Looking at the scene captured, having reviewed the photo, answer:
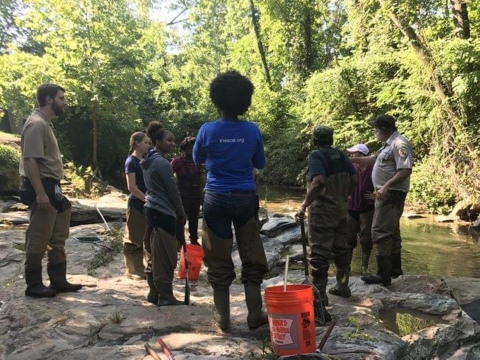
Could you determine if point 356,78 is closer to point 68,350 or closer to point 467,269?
point 467,269

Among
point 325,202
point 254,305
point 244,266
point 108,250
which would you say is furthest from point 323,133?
point 108,250

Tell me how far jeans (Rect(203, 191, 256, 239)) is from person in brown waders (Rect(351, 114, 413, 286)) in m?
1.98

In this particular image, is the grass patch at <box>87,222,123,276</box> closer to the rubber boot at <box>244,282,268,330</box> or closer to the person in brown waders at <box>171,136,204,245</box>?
the person in brown waders at <box>171,136,204,245</box>

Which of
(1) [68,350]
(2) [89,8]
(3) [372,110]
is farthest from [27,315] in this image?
(3) [372,110]

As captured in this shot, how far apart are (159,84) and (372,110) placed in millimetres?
15001

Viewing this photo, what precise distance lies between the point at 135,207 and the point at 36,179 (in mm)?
1444

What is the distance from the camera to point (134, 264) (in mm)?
5438

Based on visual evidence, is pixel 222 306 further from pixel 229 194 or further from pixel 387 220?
pixel 387 220

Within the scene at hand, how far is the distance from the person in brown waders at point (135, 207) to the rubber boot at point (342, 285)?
231cm

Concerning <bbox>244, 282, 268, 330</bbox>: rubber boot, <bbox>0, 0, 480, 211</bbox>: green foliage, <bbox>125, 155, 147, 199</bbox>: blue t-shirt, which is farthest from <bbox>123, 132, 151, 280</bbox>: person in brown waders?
<bbox>0, 0, 480, 211</bbox>: green foliage

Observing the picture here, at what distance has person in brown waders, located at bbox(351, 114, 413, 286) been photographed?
15.2 feet

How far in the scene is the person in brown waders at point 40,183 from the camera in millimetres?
3986

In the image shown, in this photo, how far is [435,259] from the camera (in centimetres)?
776

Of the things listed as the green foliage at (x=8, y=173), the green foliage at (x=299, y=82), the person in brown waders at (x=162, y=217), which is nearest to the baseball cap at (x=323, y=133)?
the person in brown waders at (x=162, y=217)
